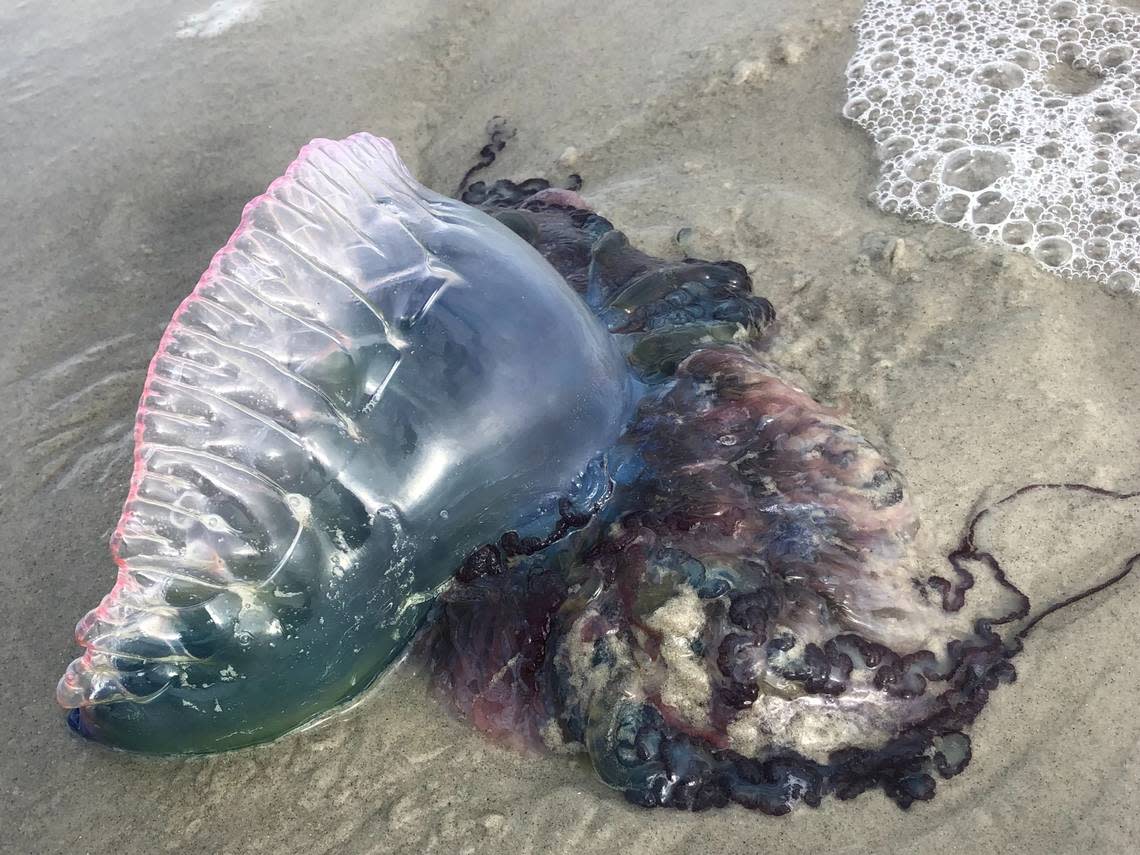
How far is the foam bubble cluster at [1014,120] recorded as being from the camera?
10.3ft

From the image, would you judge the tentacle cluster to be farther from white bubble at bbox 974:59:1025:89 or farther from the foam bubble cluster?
white bubble at bbox 974:59:1025:89

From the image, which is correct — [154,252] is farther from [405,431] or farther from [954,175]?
[954,175]

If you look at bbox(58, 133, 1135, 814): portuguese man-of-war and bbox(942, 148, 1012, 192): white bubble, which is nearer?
bbox(58, 133, 1135, 814): portuguese man-of-war

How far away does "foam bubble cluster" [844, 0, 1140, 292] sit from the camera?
3.13 m

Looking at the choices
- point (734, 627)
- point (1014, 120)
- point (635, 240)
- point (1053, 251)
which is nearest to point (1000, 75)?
point (1014, 120)

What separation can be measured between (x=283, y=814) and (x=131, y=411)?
1.53 meters

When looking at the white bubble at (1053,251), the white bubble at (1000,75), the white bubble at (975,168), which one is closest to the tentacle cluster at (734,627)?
the white bubble at (1053,251)

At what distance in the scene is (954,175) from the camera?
10.9 feet

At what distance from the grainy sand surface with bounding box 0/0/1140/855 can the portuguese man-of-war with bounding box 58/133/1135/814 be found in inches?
3.9

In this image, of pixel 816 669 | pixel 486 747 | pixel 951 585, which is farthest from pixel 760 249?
pixel 486 747

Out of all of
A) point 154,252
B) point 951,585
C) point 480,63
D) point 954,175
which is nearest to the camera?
point 951,585

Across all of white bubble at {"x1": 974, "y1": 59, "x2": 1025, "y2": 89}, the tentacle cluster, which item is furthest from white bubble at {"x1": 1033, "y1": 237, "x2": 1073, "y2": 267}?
the tentacle cluster

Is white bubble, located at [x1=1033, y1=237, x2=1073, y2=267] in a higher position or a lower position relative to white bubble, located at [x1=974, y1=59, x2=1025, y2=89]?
lower

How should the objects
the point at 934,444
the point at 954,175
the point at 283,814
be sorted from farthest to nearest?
the point at 954,175
the point at 934,444
the point at 283,814
